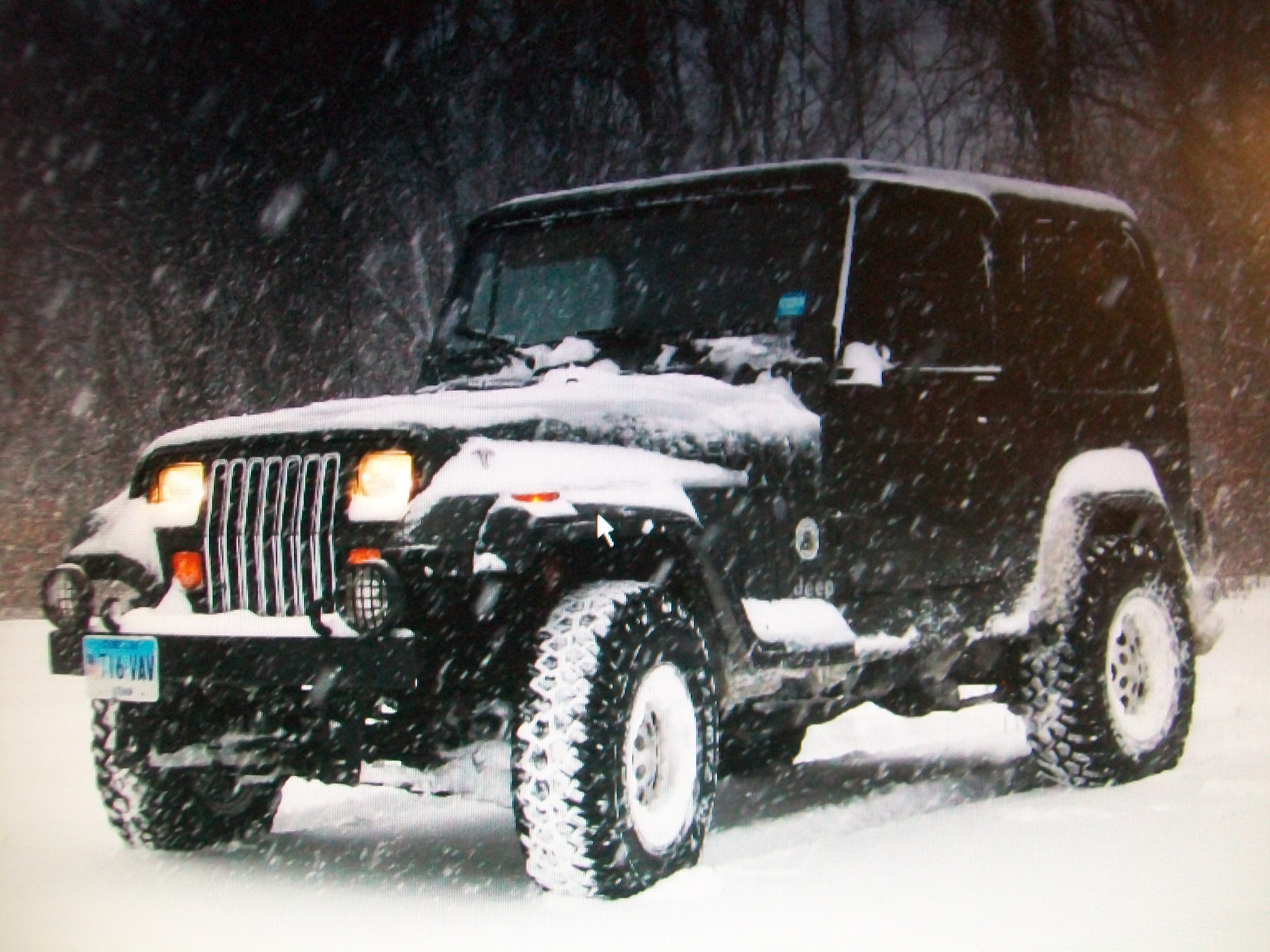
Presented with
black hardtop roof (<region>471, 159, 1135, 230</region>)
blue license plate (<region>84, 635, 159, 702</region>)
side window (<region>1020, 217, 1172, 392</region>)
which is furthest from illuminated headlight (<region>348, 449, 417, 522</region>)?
side window (<region>1020, 217, 1172, 392</region>)

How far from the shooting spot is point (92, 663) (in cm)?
429

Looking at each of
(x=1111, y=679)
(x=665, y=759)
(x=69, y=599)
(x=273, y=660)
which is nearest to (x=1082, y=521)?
(x=1111, y=679)

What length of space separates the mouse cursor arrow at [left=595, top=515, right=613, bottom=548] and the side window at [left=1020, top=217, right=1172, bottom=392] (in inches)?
87.6

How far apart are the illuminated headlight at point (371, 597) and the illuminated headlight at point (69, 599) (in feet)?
3.10

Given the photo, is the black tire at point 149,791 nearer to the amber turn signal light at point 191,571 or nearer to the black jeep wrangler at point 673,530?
the black jeep wrangler at point 673,530

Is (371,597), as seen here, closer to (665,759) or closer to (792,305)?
(665,759)

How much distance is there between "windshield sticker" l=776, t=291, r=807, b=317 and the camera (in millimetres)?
5078

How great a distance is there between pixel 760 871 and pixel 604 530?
112cm

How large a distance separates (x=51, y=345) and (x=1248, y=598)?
26.1 feet

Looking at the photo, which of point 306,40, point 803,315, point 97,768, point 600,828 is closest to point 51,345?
point 306,40

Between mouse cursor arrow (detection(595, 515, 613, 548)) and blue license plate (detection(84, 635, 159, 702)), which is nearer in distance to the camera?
mouse cursor arrow (detection(595, 515, 613, 548))

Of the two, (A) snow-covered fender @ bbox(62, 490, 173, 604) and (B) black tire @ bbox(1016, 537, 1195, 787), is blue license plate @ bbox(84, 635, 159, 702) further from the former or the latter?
(B) black tire @ bbox(1016, 537, 1195, 787)

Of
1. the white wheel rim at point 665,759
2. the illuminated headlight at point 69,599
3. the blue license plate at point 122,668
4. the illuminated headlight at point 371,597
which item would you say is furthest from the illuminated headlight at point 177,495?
the white wheel rim at point 665,759

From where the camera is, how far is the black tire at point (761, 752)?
5812 millimetres
